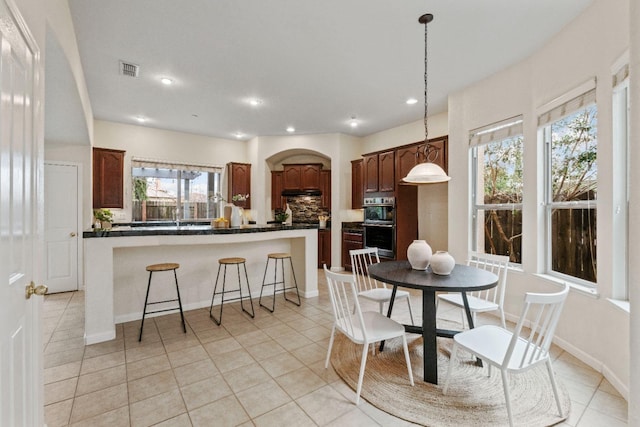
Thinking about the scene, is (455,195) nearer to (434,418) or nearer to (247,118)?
(434,418)

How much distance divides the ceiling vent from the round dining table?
3475 millimetres

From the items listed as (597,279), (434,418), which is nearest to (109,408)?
(434,418)

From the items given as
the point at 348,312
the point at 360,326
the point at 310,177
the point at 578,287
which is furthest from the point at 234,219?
the point at 578,287

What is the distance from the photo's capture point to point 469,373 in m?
2.38

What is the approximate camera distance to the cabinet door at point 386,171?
5493 mm

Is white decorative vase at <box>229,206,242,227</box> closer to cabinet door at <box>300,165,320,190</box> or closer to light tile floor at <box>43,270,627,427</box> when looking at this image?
light tile floor at <box>43,270,627,427</box>

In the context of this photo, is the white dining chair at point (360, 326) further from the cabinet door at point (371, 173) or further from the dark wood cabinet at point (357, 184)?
the dark wood cabinet at point (357, 184)

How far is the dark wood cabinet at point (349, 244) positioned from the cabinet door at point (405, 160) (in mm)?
1447

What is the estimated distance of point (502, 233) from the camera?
3732mm

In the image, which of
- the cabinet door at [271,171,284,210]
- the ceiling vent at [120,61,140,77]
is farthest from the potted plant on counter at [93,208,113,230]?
the cabinet door at [271,171,284,210]

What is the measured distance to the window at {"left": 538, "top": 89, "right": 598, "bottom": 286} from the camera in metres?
2.67

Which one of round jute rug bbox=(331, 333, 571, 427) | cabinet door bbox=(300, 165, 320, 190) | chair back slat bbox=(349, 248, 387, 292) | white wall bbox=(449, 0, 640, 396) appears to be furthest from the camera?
cabinet door bbox=(300, 165, 320, 190)

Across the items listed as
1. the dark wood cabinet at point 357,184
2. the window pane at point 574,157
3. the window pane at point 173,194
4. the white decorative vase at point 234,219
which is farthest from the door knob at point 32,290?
the dark wood cabinet at point 357,184

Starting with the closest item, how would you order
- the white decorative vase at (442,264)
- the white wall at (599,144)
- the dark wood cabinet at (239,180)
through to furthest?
the white wall at (599,144)
the white decorative vase at (442,264)
the dark wood cabinet at (239,180)
